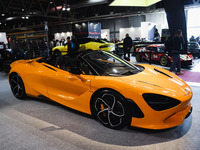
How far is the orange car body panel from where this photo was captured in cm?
224

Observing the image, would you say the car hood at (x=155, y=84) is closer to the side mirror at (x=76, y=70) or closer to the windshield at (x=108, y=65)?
the windshield at (x=108, y=65)

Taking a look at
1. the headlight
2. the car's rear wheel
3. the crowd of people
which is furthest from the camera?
the crowd of people

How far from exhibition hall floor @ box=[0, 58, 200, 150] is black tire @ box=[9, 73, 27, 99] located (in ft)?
2.40

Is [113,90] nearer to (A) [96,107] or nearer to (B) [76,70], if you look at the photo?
(A) [96,107]

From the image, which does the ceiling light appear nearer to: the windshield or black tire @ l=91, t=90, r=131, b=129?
the windshield

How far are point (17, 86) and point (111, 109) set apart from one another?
2.60 metres

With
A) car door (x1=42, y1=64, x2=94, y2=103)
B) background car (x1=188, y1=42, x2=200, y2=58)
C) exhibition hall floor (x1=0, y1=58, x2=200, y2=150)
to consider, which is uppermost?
background car (x1=188, y1=42, x2=200, y2=58)

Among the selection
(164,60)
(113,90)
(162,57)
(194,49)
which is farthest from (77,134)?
(194,49)

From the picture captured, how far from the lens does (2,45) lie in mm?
9430

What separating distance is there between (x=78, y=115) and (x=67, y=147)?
0.96m

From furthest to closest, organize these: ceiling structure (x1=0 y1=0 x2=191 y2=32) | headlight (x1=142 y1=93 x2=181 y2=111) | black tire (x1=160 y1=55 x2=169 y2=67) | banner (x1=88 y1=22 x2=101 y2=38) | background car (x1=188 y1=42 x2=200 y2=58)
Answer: ceiling structure (x1=0 y1=0 x2=191 y2=32), banner (x1=88 y1=22 x2=101 y2=38), background car (x1=188 y1=42 x2=200 y2=58), black tire (x1=160 y1=55 x2=169 y2=67), headlight (x1=142 y1=93 x2=181 y2=111)

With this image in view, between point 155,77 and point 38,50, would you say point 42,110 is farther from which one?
point 38,50

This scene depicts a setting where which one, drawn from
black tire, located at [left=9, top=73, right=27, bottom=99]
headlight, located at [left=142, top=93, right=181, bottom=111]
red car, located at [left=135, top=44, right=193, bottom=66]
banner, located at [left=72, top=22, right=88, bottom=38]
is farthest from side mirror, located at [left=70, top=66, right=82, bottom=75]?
banner, located at [left=72, top=22, right=88, bottom=38]

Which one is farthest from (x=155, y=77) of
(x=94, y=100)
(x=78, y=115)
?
(x=78, y=115)
